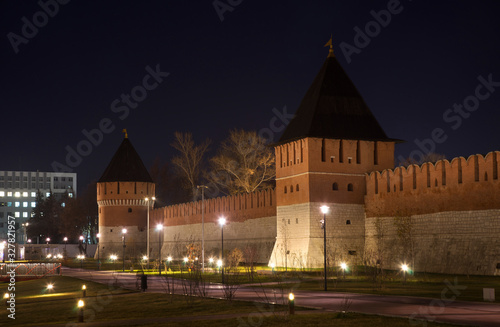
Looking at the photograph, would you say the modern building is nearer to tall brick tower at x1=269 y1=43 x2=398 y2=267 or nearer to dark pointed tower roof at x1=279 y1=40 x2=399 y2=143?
tall brick tower at x1=269 y1=43 x2=398 y2=267

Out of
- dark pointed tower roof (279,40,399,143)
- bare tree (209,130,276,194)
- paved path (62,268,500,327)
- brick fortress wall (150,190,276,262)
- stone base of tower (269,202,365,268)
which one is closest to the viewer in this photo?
paved path (62,268,500,327)

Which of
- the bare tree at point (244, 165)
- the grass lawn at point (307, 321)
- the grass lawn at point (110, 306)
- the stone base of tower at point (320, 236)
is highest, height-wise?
the bare tree at point (244, 165)

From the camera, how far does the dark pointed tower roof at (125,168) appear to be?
60156mm

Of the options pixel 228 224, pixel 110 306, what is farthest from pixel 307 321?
pixel 228 224

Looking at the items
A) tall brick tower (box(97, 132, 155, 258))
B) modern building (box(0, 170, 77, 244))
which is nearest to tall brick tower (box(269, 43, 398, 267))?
tall brick tower (box(97, 132, 155, 258))

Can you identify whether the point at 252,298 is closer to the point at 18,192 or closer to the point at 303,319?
the point at 303,319

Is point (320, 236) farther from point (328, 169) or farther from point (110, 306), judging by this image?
point (110, 306)

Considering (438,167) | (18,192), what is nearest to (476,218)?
(438,167)

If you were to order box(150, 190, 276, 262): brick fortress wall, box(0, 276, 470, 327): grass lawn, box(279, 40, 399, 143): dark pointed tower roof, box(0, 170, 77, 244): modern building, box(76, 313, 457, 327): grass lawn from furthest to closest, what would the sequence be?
box(0, 170, 77, 244): modern building, box(150, 190, 276, 262): brick fortress wall, box(279, 40, 399, 143): dark pointed tower roof, box(0, 276, 470, 327): grass lawn, box(76, 313, 457, 327): grass lawn

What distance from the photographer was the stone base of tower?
34625 mm

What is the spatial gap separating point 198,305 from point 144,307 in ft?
5.95

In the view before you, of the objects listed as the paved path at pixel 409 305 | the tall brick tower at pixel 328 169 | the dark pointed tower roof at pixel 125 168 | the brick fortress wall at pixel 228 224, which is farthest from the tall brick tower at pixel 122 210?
the paved path at pixel 409 305

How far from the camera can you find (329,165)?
3597 centimetres

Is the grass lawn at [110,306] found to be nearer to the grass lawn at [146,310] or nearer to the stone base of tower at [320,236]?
the grass lawn at [146,310]
